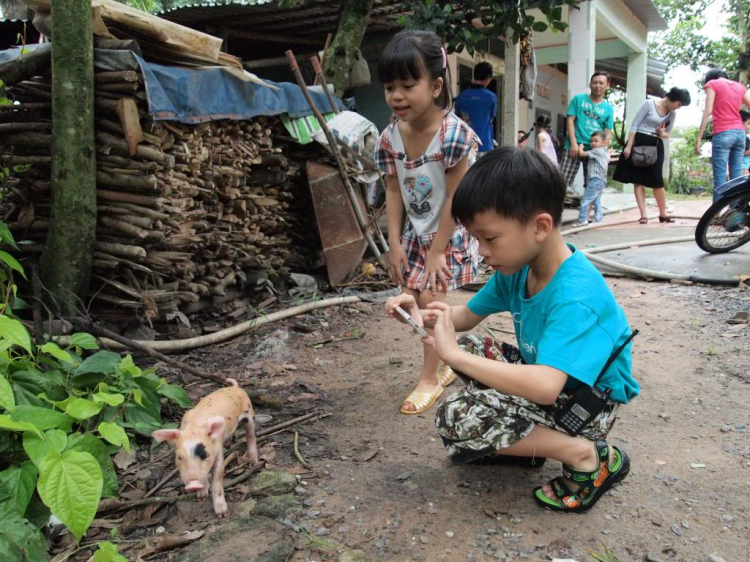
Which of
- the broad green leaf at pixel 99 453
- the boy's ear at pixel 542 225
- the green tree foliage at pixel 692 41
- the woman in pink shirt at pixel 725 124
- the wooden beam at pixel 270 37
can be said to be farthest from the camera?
the green tree foliage at pixel 692 41

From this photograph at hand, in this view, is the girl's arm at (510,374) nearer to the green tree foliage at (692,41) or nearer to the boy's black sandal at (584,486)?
the boy's black sandal at (584,486)

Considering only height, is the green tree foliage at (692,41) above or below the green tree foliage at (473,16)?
→ above

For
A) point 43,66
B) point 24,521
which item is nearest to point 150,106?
point 43,66

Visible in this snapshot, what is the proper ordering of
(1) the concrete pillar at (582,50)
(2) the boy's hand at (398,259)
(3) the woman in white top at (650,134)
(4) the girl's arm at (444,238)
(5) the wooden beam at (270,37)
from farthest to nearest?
(1) the concrete pillar at (582,50) → (5) the wooden beam at (270,37) → (3) the woman in white top at (650,134) → (2) the boy's hand at (398,259) → (4) the girl's arm at (444,238)

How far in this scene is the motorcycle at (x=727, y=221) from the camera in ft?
18.3

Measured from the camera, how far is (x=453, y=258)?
3.04 m

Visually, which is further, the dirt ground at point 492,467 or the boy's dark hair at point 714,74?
the boy's dark hair at point 714,74

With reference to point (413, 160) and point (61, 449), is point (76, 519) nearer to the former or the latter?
point (61, 449)

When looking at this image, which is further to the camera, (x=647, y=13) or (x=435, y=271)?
(x=647, y=13)

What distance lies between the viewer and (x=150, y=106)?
354cm

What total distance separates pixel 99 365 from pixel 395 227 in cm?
160

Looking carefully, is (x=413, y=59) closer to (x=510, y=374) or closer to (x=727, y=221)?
(x=510, y=374)

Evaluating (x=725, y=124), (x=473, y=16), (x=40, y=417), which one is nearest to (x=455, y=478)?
→ (x=40, y=417)

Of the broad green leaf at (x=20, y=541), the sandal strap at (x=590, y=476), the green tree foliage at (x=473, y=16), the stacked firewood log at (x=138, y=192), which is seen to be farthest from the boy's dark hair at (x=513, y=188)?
the green tree foliage at (x=473, y=16)
